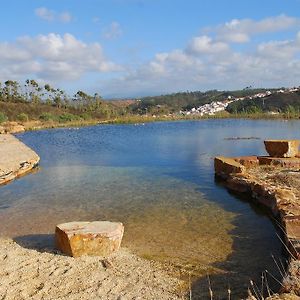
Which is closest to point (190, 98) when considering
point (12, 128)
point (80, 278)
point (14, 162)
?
point (12, 128)

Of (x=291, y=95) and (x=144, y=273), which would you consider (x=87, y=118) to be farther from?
(x=144, y=273)

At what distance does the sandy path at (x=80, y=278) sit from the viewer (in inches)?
229

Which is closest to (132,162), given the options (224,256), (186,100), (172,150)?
(172,150)

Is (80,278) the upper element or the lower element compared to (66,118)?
lower

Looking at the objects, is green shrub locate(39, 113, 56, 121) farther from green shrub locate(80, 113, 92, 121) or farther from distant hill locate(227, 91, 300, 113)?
distant hill locate(227, 91, 300, 113)

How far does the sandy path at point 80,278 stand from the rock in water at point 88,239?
0.16 metres

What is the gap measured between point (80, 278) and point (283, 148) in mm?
11186

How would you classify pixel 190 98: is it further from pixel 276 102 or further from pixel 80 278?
pixel 80 278

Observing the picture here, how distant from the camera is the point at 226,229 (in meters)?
9.03

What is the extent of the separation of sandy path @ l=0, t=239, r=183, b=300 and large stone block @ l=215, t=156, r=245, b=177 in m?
7.41

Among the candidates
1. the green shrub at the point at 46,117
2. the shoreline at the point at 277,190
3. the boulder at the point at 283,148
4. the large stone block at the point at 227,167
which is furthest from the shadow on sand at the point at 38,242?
the green shrub at the point at 46,117

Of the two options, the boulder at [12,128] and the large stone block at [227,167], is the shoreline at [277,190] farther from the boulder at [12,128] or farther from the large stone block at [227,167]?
the boulder at [12,128]

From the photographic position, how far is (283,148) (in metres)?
15.4

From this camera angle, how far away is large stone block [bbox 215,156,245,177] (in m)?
13.9
